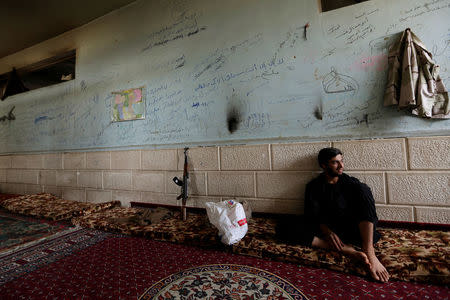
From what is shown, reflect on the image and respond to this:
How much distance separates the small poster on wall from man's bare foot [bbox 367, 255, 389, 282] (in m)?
3.06

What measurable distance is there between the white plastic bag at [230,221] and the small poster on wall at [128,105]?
206 cm

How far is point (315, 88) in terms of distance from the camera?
220 cm

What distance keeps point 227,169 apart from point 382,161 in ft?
5.10

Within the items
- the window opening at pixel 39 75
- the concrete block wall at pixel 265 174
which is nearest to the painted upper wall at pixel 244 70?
the concrete block wall at pixel 265 174

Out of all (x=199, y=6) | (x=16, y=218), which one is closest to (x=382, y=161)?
(x=199, y=6)

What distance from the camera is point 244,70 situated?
2496mm

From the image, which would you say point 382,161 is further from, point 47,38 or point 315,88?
point 47,38

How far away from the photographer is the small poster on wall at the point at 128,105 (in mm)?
3170

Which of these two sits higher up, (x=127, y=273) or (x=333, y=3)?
(x=333, y=3)

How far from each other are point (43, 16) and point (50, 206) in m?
3.17

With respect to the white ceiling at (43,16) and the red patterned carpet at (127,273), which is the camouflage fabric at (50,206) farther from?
the white ceiling at (43,16)

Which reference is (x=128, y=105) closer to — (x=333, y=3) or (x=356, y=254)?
(x=333, y=3)

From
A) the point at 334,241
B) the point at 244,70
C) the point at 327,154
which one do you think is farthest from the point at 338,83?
the point at 334,241

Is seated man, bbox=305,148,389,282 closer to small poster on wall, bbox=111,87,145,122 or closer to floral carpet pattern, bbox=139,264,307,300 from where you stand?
floral carpet pattern, bbox=139,264,307,300
